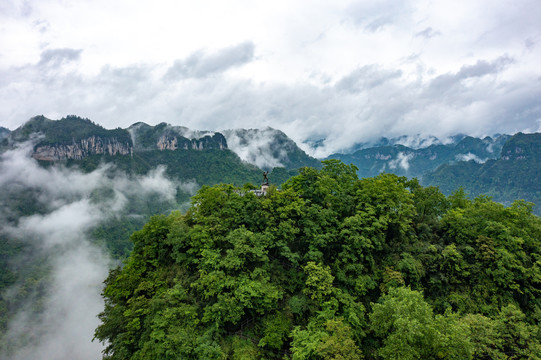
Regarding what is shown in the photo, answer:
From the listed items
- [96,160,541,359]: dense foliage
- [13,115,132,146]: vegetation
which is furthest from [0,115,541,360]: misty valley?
[13,115,132,146]: vegetation

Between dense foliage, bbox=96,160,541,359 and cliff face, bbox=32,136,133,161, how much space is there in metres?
206

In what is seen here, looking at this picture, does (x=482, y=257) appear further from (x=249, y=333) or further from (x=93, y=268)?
(x=93, y=268)

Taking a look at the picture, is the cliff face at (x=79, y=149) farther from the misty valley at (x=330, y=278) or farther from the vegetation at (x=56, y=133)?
the misty valley at (x=330, y=278)

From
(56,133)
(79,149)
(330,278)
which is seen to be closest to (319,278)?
(330,278)

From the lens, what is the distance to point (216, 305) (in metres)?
19.3

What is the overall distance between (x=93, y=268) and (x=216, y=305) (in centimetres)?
12112

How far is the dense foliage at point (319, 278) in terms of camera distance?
57.6 feet

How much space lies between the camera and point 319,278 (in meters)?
20.7

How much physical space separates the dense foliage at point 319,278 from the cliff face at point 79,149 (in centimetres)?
20579

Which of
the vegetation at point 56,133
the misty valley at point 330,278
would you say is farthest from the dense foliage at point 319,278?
the vegetation at point 56,133

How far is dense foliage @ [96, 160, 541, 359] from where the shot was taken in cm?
1756

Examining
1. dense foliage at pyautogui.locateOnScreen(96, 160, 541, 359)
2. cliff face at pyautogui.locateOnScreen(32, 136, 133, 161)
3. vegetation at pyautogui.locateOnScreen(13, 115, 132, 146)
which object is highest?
vegetation at pyautogui.locateOnScreen(13, 115, 132, 146)

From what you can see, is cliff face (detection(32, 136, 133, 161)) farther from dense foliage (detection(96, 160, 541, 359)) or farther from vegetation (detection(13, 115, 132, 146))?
dense foliage (detection(96, 160, 541, 359))

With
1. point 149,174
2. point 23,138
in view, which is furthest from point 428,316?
point 23,138
